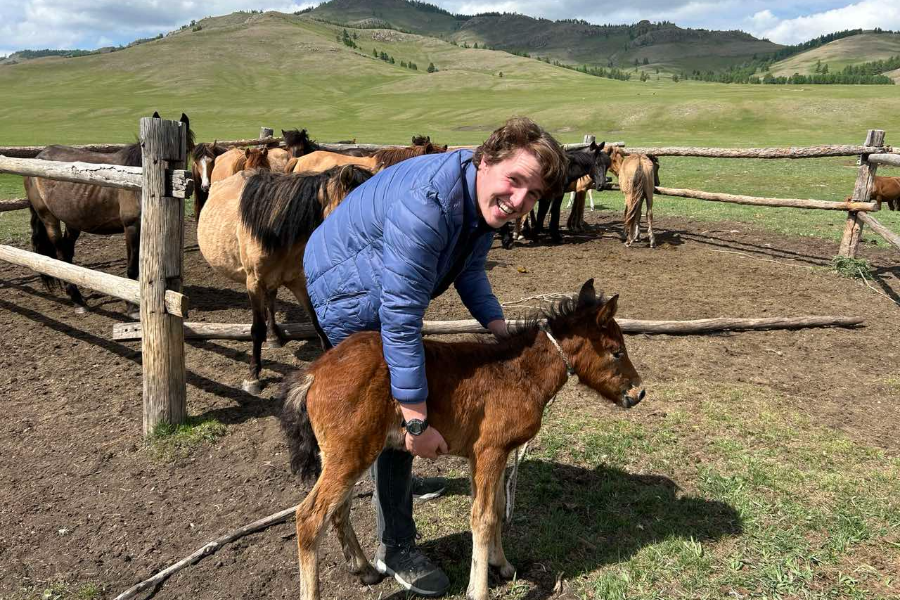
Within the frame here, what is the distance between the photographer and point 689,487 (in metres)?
3.99

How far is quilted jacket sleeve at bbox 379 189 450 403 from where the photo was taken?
7.79 ft

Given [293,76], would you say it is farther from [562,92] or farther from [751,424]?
[751,424]

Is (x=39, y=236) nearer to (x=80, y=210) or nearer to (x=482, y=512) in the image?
(x=80, y=210)

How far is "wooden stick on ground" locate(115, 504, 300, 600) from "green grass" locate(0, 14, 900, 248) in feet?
32.0

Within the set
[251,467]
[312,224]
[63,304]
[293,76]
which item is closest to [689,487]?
[251,467]

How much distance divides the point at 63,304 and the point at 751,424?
8.17 metres

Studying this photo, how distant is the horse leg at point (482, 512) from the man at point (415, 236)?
0.27m

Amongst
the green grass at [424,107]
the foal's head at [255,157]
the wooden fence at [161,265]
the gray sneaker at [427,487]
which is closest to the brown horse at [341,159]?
the foal's head at [255,157]

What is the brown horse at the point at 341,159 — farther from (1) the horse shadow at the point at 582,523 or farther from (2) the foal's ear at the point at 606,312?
(2) the foal's ear at the point at 606,312

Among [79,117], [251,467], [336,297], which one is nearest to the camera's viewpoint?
[336,297]

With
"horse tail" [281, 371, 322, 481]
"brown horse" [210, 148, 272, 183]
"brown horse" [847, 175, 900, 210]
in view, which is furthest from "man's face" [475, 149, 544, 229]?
"brown horse" [847, 175, 900, 210]

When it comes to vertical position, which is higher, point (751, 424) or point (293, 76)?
point (293, 76)

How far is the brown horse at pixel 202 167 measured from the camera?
10.2 metres

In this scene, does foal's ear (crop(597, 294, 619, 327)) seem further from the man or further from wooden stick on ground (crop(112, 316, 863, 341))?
wooden stick on ground (crop(112, 316, 863, 341))
